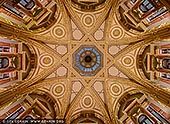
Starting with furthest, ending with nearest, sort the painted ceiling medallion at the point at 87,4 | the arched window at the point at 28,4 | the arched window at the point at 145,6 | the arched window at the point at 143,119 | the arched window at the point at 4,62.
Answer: the painted ceiling medallion at the point at 87,4 < the arched window at the point at 143,119 < the arched window at the point at 145,6 < the arched window at the point at 28,4 < the arched window at the point at 4,62

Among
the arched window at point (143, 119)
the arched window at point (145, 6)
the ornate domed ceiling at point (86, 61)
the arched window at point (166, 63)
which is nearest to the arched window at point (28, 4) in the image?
the ornate domed ceiling at point (86, 61)

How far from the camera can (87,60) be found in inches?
1171

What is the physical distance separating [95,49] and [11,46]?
929 centimetres

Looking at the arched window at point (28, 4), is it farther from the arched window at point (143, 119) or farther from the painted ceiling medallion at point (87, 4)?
the arched window at point (143, 119)

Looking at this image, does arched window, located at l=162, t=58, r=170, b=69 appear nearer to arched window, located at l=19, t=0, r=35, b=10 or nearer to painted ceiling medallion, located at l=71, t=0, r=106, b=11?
painted ceiling medallion, located at l=71, t=0, r=106, b=11

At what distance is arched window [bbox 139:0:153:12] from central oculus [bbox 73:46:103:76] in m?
7.24

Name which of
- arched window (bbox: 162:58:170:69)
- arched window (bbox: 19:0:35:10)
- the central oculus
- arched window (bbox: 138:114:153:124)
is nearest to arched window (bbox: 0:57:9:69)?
arched window (bbox: 19:0:35:10)

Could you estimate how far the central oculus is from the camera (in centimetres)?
2941

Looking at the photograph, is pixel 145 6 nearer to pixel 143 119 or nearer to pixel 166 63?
pixel 166 63

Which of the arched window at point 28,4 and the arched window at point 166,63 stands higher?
the arched window at point 28,4

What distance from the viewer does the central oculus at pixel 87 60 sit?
29.4 m

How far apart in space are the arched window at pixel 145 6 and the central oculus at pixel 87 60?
7243mm

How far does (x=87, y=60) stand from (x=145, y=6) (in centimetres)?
903

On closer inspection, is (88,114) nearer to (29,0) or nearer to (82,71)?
(82,71)
